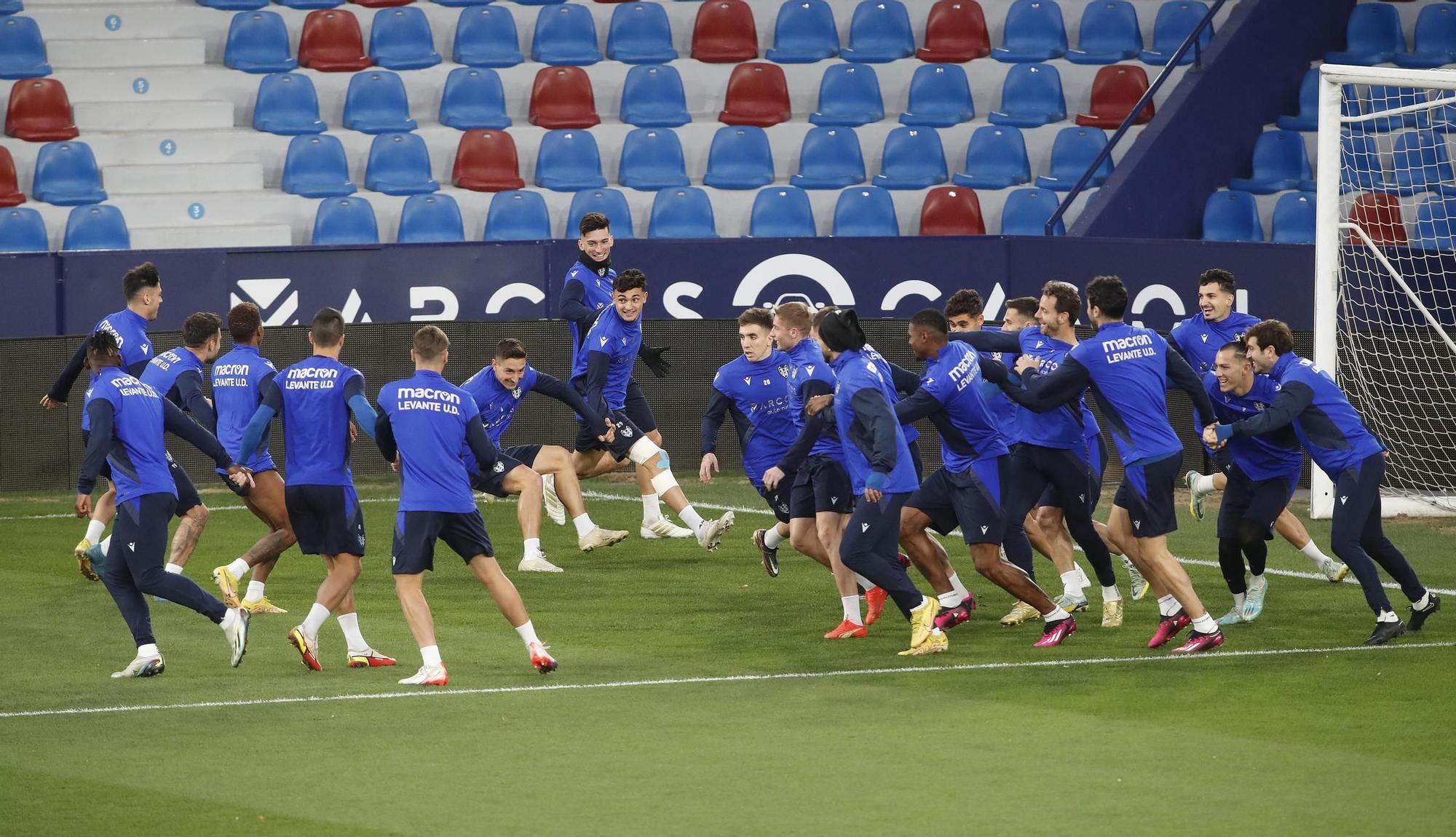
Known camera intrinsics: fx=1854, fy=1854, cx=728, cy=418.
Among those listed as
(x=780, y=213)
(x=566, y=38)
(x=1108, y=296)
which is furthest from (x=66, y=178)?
(x=1108, y=296)

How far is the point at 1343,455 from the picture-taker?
10.3m

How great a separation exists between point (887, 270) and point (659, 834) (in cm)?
1152

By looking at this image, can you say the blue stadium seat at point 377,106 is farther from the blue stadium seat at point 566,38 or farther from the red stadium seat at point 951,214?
the red stadium seat at point 951,214

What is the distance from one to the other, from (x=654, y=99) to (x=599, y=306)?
7115 mm

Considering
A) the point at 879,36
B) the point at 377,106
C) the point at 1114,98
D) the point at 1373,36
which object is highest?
the point at 1373,36

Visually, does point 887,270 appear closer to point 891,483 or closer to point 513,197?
point 513,197

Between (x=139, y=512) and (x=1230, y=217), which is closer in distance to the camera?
(x=139, y=512)

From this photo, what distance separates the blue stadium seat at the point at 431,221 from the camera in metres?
19.8

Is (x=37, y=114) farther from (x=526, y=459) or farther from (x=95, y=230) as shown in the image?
(x=526, y=459)

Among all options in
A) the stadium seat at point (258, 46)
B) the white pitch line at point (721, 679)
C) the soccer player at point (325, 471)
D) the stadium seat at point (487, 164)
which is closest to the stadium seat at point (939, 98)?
the stadium seat at point (487, 164)

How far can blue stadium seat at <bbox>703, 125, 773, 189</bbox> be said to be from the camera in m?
20.7

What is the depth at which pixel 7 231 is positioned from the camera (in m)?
19.2

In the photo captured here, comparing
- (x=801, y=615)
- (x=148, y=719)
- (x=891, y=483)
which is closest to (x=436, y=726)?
(x=148, y=719)

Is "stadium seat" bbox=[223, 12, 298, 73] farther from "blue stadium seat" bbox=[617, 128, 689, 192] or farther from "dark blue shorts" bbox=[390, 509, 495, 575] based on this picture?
"dark blue shorts" bbox=[390, 509, 495, 575]
